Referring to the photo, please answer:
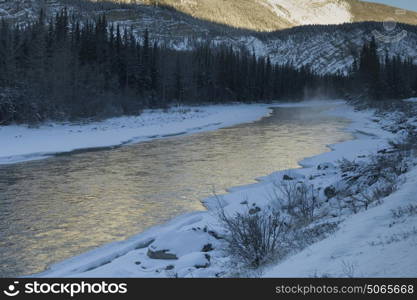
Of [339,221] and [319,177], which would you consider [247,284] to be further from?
[319,177]

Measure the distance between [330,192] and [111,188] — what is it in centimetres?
674

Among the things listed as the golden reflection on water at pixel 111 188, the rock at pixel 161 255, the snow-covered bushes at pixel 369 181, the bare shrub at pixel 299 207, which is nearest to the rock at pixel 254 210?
the bare shrub at pixel 299 207

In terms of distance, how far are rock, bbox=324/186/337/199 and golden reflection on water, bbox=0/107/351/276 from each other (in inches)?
124

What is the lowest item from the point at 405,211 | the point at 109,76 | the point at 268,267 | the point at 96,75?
the point at 268,267

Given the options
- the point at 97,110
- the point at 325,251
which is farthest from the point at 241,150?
the point at 97,110

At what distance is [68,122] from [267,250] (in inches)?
1276

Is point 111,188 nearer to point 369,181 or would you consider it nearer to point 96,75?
point 369,181

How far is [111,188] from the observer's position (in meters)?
13.9

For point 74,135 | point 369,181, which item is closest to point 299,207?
point 369,181

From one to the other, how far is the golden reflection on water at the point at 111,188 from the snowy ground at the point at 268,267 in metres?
0.72

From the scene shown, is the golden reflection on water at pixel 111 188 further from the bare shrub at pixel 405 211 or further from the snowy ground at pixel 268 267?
the bare shrub at pixel 405 211

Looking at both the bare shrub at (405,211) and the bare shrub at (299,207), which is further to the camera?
the bare shrub at (299,207)

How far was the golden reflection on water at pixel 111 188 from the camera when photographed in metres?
9.03

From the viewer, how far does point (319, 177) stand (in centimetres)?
1283
